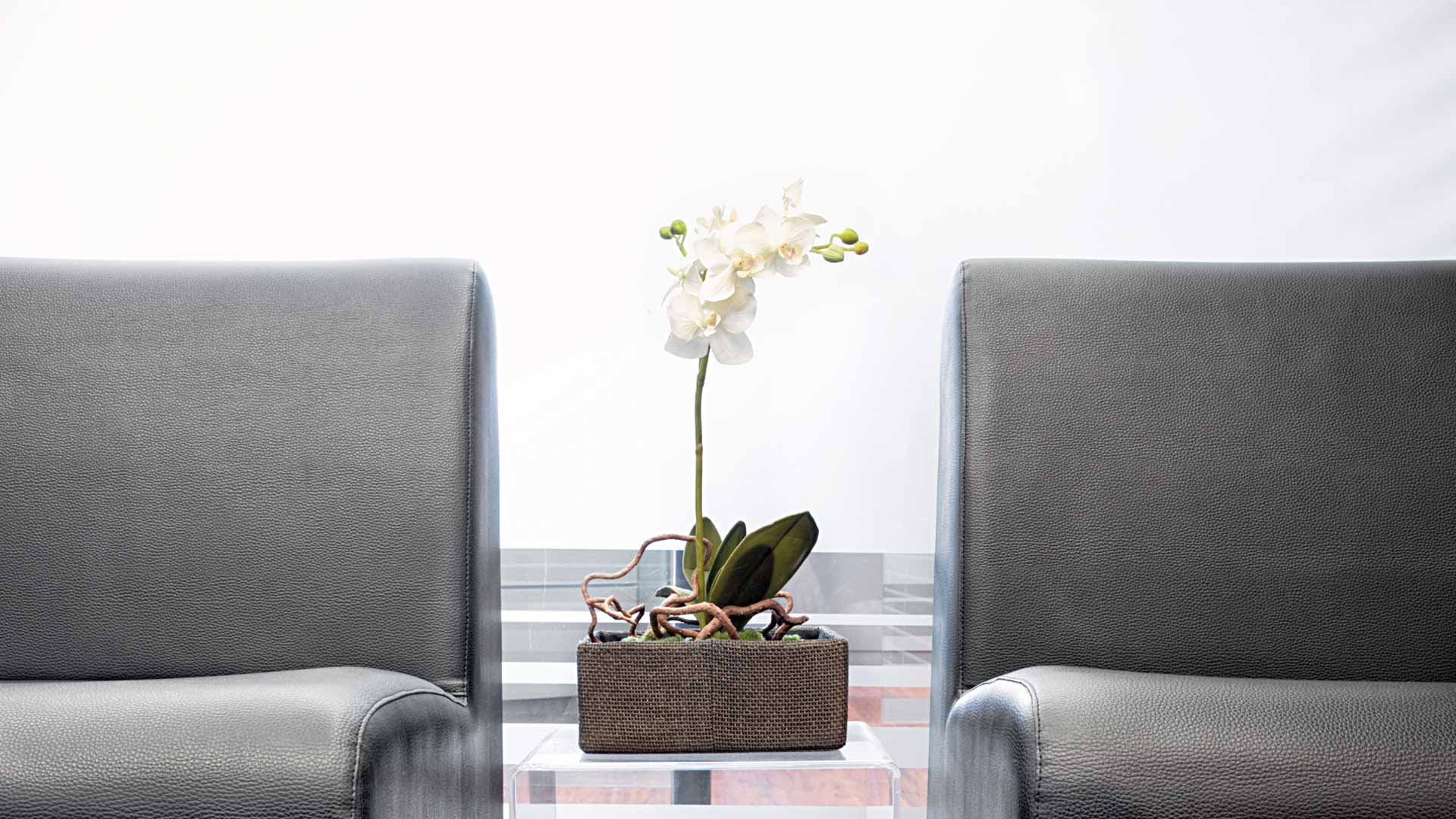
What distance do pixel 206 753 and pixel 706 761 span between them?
0.50 m

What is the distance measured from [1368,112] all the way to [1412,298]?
47 centimetres

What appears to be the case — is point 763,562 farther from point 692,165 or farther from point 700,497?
point 692,165

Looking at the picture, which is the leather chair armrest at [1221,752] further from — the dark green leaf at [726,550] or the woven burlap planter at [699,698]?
the dark green leaf at [726,550]

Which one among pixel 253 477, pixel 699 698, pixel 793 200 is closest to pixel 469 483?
pixel 253 477

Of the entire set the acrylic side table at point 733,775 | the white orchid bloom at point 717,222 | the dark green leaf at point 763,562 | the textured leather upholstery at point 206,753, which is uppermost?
the white orchid bloom at point 717,222

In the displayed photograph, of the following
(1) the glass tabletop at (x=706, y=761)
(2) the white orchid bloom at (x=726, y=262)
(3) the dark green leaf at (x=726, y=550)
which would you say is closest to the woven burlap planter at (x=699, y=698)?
(1) the glass tabletop at (x=706, y=761)

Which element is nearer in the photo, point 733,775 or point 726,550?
point 733,775

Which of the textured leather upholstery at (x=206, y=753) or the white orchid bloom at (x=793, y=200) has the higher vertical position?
the white orchid bloom at (x=793, y=200)

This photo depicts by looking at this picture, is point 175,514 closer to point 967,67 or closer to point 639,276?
point 639,276

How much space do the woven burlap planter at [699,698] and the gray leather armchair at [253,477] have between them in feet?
0.50

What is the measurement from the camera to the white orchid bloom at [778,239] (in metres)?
1.10

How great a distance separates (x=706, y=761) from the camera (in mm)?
1086

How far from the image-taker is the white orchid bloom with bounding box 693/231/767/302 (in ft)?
3.59

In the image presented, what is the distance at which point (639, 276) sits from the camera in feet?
5.15
